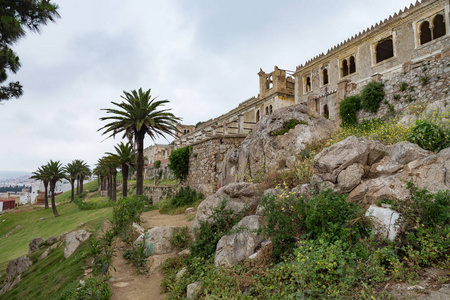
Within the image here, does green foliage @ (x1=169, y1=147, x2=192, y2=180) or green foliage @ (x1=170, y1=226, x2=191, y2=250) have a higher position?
green foliage @ (x1=169, y1=147, x2=192, y2=180)

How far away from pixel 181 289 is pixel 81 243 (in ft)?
21.3

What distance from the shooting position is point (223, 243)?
5.68 m

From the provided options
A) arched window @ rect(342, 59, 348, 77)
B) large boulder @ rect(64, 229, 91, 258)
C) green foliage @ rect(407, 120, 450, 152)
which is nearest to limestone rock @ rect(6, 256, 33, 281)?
large boulder @ rect(64, 229, 91, 258)

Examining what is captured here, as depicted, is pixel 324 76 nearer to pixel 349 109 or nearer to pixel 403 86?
pixel 349 109

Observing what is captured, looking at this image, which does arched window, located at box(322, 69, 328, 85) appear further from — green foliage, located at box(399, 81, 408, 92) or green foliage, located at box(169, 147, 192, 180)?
green foliage, located at box(169, 147, 192, 180)

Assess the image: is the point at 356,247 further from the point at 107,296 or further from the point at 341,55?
the point at 341,55

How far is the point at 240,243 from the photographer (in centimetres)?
541

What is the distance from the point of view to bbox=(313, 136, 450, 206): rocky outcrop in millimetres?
4613

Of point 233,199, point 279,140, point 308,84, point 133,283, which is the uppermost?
point 308,84

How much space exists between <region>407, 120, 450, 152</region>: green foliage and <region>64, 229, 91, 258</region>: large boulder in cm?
1185

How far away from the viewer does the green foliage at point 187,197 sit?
16.5 meters

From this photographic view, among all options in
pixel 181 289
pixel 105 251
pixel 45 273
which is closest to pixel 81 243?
pixel 45 273

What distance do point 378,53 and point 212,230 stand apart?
26102mm

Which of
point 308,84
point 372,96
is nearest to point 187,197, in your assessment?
point 372,96
